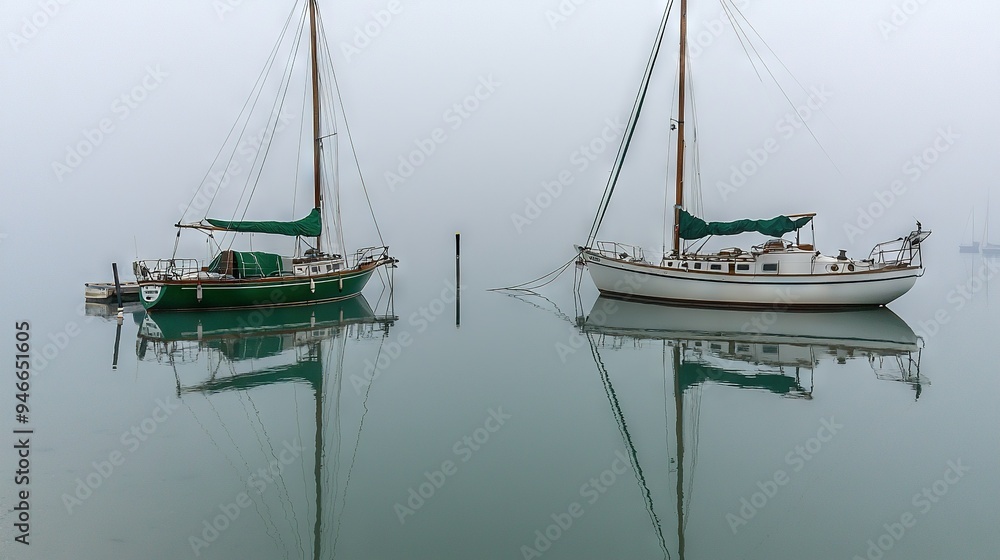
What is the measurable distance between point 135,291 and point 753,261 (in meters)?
24.2

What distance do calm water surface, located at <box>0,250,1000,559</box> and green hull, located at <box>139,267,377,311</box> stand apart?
394 centimetres

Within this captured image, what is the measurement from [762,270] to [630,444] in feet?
53.7

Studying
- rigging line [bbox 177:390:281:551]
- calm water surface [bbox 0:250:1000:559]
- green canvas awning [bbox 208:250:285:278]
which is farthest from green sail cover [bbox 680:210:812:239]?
rigging line [bbox 177:390:281:551]

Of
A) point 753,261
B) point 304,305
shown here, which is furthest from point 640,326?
point 304,305

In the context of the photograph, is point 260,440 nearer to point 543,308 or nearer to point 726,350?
point 726,350

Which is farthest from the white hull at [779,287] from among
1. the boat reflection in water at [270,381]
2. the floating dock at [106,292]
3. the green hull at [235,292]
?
the floating dock at [106,292]

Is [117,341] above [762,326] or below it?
below

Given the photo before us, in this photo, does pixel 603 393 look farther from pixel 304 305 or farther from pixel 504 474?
pixel 304 305

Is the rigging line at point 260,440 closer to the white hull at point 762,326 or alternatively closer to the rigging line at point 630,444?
the rigging line at point 630,444

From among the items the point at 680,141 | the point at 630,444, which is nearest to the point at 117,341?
the point at 630,444

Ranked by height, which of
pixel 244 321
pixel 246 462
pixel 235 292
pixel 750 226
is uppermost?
pixel 750 226

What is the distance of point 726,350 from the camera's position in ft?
56.8

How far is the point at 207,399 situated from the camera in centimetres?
1248

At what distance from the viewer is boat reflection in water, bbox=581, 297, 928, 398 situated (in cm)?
1453
